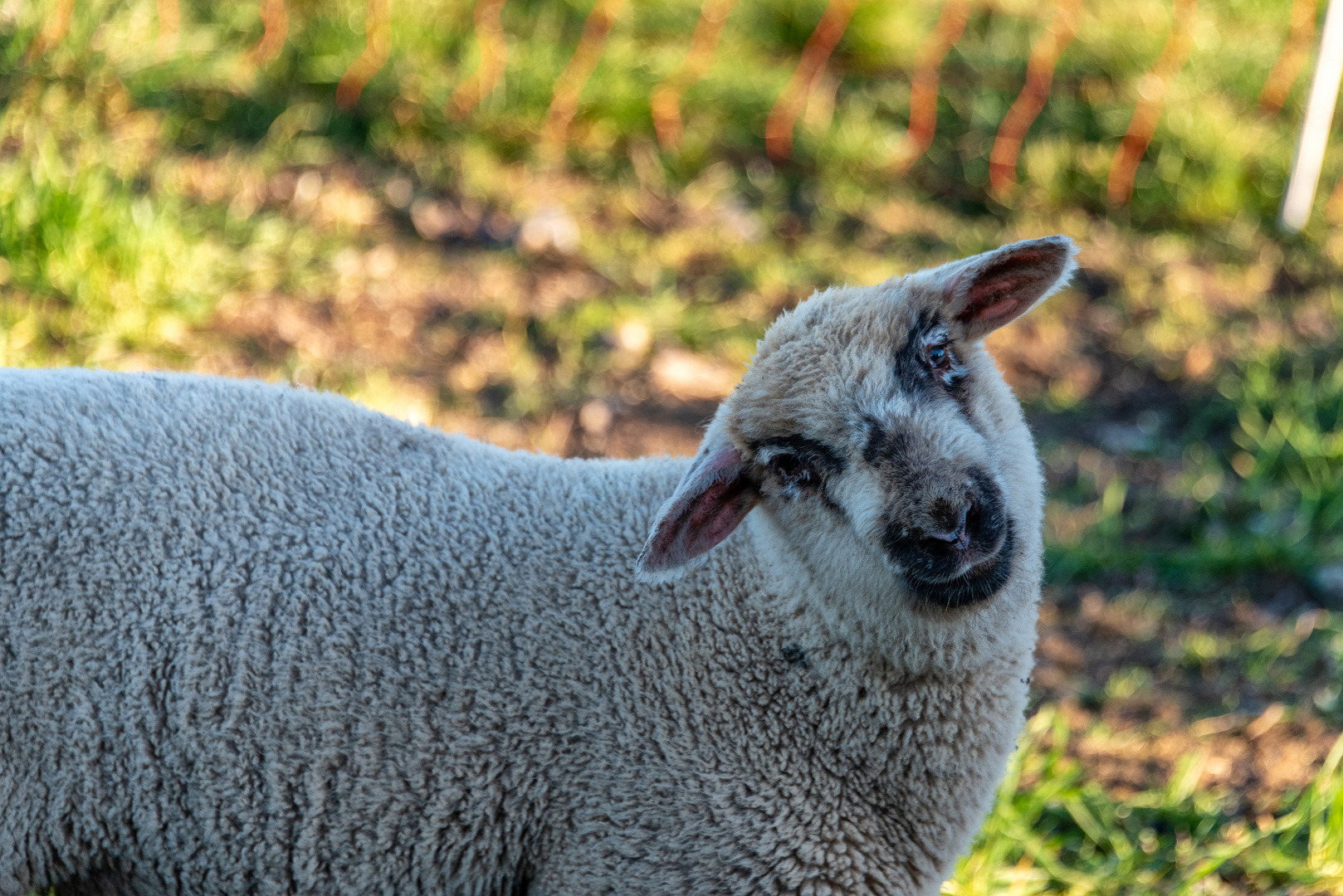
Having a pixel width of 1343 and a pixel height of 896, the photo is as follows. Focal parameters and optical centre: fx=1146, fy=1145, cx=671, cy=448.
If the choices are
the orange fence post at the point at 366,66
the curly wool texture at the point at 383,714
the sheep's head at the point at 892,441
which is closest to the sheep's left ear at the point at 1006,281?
the sheep's head at the point at 892,441

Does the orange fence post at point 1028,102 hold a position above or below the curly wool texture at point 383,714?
above

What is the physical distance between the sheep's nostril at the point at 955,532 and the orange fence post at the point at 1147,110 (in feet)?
13.9

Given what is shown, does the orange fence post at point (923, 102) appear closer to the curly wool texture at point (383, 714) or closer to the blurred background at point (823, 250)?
the blurred background at point (823, 250)

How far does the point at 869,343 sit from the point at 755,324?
9.13 ft

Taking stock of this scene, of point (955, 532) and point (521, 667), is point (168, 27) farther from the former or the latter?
point (955, 532)

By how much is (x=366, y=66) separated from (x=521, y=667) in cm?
426

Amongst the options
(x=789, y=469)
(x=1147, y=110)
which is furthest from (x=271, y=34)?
(x=789, y=469)

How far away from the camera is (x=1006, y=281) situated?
2275mm

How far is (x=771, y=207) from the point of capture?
5.64 meters

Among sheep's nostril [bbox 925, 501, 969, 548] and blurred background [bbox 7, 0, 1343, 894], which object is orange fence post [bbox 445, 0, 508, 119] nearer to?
blurred background [bbox 7, 0, 1343, 894]

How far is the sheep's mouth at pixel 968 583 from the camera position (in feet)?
→ 6.70

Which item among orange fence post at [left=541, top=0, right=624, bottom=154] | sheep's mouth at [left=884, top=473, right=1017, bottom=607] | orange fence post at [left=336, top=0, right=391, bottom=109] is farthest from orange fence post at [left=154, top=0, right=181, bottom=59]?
sheep's mouth at [left=884, top=473, right=1017, bottom=607]

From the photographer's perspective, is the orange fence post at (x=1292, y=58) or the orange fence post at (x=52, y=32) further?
the orange fence post at (x=1292, y=58)

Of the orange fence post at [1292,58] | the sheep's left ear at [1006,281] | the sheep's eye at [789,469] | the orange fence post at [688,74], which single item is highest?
the orange fence post at [688,74]
